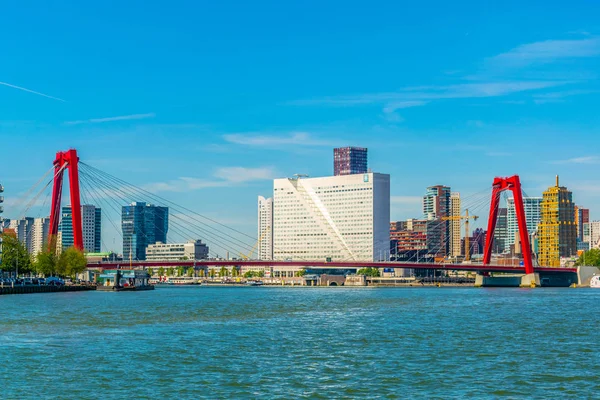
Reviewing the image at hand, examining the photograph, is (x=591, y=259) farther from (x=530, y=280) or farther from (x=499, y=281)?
(x=530, y=280)

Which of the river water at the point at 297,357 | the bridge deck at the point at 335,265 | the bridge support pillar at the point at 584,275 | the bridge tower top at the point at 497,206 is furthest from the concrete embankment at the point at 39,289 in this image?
the bridge support pillar at the point at 584,275

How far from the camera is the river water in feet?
89.3

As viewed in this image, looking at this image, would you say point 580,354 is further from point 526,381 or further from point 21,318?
point 21,318

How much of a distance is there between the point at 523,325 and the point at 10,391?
104 ft

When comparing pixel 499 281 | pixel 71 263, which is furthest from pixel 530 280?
pixel 71 263

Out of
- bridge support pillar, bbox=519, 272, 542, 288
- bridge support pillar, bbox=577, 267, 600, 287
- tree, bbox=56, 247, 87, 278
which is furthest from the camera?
bridge support pillar, bbox=577, 267, 600, 287

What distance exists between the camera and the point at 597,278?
154m

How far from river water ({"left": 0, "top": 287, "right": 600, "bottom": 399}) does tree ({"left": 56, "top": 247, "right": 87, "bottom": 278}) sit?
59518 millimetres

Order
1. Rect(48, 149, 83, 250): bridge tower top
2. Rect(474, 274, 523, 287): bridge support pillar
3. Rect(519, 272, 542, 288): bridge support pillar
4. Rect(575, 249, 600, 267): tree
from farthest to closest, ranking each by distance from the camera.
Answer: Rect(575, 249, 600, 267): tree → Rect(474, 274, 523, 287): bridge support pillar → Rect(519, 272, 542, 288): bridge support pillar → Rect(48, 149, 83, 250): bridge tower top

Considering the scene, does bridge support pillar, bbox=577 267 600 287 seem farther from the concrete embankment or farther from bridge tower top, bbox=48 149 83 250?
bridge tower top, bbox=48 149 83 250

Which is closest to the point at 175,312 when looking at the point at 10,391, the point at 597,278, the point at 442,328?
the point at 442,328

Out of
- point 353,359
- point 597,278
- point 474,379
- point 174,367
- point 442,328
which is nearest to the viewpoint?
point 474,379

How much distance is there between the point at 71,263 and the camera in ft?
383

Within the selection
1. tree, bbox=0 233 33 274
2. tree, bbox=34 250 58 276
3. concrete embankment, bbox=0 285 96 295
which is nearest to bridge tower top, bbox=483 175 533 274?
concrete embankment, bbox=0 285 96 295
